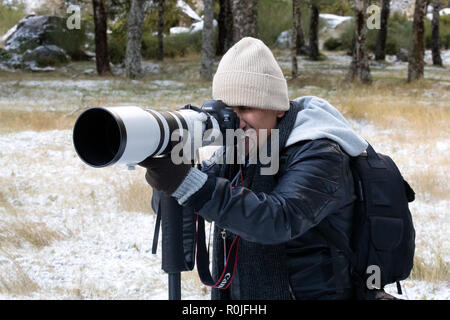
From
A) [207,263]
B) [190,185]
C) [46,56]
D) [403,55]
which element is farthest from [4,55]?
[190,185]

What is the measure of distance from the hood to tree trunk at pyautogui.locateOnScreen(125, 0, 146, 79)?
13.8 meters

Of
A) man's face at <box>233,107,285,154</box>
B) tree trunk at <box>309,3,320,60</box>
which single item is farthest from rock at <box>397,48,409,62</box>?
man's face at <box>233,107,285,154</box>

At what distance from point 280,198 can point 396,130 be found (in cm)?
614

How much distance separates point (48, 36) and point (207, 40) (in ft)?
27.0

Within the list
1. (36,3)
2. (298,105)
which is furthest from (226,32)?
(298,105)

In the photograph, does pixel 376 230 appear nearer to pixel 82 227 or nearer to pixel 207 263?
pixel 207 263

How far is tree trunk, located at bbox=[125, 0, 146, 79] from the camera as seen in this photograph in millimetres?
14970

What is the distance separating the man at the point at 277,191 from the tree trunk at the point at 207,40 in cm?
1221

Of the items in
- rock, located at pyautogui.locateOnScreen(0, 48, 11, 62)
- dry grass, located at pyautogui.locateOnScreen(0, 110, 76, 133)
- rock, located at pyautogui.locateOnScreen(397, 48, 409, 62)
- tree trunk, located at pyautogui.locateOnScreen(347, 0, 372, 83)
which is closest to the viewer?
dry grass, located at pyautogui.locateOnScreen(0, 110, 76, 133)

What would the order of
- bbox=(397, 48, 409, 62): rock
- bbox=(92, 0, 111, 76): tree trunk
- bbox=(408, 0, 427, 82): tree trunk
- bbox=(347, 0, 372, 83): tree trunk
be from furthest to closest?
bbox=(397, 48, 409, 62): rock, bbox=(92, 0, 111, 76): tree trunk, bbox=(408, 0, 427, 82): tree trunk, bbox=(347, 0, 372, 83): tree trunk

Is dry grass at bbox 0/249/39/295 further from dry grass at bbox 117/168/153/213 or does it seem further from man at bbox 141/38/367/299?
Answer: man at bbox 141/38/367/299

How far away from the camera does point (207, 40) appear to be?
14.0 m

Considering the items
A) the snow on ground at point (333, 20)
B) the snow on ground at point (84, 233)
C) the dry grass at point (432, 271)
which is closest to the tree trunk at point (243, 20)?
the snow on ground at point (84, 233)
